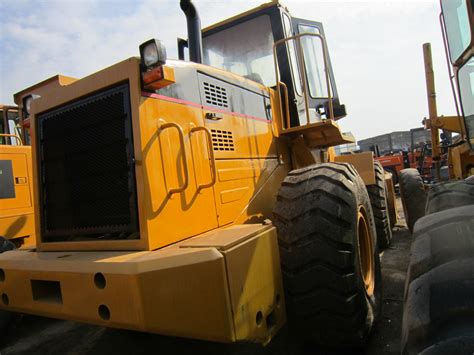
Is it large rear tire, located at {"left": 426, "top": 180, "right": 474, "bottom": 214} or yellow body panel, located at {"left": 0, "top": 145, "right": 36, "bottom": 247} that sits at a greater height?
yellow body panel, located at {"left": 0, "top": 145, "right": 36, "bottom": 247}

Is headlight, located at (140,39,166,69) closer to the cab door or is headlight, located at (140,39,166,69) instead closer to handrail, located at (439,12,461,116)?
the cab door

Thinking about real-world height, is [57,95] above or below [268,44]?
below

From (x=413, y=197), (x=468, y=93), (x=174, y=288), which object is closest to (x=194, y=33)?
(x=174, y=288)

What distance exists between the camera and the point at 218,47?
15.2 feet

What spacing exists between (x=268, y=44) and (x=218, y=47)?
2.41ft

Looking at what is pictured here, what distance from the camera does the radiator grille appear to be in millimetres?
2420

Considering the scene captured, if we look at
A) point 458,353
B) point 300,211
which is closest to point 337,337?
point 300,211

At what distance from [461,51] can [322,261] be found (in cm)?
242

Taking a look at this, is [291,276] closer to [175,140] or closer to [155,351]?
[175,140]

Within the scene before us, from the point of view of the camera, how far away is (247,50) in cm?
440

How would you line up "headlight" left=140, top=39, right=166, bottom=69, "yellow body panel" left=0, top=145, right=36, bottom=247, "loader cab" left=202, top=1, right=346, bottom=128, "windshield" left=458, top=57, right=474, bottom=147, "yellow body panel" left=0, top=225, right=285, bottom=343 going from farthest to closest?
"yellow body panel" left=0, top=145, right=36, bottom=247, "loader cab" left=202, top=1, right=346, bottom=128, "windshield" left=458, top=57, right=474, bottom=147, "headlight" left=140, top=39, right=166, bottom=69, "yellow body panel" left=0, top=225, right=285, bottom=343

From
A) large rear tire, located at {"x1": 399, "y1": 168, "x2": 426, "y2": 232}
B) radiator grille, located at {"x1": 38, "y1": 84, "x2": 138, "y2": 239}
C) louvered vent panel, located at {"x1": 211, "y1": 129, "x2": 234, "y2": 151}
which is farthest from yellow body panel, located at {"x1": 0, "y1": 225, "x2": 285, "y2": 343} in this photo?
large rear tire, located at {"x1": 399, "y1": 168, "x2": 426, "y2": 232}

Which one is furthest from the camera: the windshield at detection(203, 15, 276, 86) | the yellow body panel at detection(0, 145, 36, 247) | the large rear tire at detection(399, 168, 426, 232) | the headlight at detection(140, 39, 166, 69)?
the large rear tire at detection(399, 168, 426, 232)

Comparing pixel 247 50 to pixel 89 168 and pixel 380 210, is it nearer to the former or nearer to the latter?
pixel 89 168
